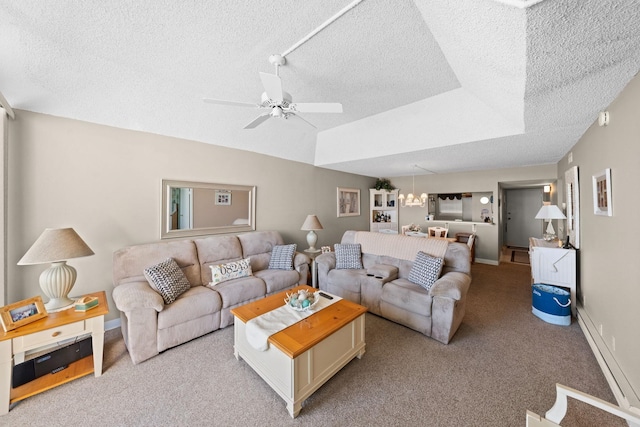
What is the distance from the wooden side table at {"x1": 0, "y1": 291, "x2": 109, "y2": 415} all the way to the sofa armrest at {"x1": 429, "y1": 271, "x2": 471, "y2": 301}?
3152 mm

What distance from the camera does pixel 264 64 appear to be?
2.21m

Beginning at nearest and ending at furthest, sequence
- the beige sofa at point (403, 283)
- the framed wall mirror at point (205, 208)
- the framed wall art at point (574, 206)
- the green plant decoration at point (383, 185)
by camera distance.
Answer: the beige sofa at point (403, 283) < the framed wall art at point (574, 206) < the framed wall mirror at point (205, 208) < the green plant decoration at point (383, 185)

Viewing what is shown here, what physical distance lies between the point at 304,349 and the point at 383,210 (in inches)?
224

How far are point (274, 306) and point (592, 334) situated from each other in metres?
3.20

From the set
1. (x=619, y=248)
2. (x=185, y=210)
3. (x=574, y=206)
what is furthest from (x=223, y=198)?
(x=574, y=206)

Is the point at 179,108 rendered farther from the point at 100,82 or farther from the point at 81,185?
the point at 81,185

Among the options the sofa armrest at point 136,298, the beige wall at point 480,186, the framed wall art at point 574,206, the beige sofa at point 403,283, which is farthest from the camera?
the beige wall at point 480,186

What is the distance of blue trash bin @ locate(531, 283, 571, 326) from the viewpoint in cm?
274

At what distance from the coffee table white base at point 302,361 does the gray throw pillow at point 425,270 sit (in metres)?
1.06

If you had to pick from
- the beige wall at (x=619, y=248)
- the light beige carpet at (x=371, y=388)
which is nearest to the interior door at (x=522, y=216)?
the beige wall at (x=619, y=248)

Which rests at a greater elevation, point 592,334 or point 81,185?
point 81,185

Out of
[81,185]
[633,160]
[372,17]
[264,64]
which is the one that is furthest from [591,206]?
[81,185]

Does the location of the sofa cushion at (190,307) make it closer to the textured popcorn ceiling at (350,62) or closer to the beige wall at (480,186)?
the textured popcorn ceiling at (350,62)

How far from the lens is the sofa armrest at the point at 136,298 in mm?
2152
